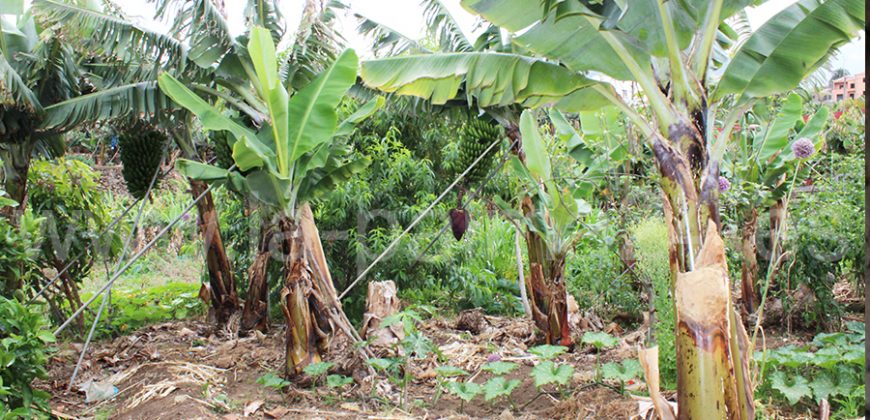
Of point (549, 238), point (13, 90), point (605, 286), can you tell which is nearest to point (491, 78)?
point (549, 238)

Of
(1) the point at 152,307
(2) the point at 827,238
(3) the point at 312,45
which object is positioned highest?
(3) the point at 312,45

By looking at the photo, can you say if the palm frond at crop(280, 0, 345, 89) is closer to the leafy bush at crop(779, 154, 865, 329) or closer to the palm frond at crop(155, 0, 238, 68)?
the palm frond at crop(155, 0, 238, 68)

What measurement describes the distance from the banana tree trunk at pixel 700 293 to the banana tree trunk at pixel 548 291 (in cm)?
237

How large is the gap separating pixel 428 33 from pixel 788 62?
3.72m

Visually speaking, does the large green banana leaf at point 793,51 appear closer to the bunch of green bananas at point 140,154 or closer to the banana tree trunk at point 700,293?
the banana tree trunk at point 700,293

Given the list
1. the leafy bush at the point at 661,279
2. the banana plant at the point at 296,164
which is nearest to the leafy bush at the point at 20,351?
the banana plant at the point at 296,164

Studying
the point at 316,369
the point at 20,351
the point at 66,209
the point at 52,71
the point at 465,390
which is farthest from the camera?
the point at 66,209

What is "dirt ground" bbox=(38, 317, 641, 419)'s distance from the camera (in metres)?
4.18

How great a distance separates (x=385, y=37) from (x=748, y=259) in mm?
3984

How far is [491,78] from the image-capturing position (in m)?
3.84

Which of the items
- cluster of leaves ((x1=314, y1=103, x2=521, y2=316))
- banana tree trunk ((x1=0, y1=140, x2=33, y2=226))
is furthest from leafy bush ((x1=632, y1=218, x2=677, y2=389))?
banana tree trunk ((x1=0, y1=140, x2=33, y2=226))

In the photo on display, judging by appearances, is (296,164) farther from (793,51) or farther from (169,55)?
(793,51)

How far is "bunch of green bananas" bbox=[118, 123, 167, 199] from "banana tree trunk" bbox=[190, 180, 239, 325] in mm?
457

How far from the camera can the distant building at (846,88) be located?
27.2 ft
